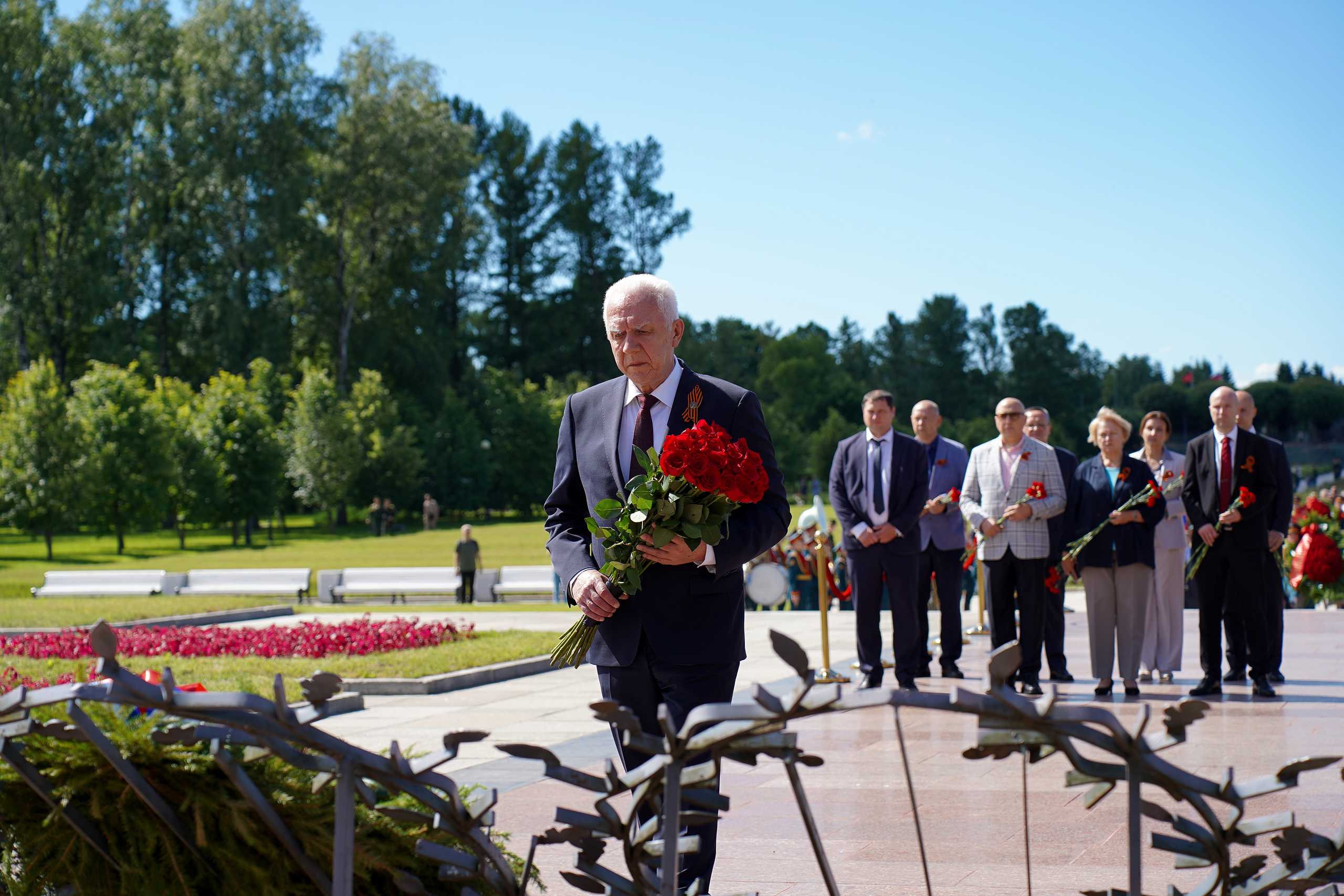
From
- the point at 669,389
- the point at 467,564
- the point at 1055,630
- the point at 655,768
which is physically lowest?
the point at 467,564

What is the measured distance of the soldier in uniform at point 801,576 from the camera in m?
19.6

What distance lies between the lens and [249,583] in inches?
940

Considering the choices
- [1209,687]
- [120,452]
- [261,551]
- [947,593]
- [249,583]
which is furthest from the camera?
[120,452]

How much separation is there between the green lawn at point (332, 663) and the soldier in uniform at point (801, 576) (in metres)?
7.30

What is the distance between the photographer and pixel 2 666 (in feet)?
35.2

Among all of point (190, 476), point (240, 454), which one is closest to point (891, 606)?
point (190, 476)

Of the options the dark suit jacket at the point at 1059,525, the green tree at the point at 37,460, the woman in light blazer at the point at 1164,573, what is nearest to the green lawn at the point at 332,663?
the dark suit jacket at the point at 1059,525

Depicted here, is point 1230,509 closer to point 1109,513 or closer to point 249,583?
point 1109,513

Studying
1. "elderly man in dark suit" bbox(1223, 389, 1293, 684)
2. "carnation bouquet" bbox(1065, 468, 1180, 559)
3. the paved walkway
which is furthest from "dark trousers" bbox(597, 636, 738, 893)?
"elderly man in dark suit" bbox(1223, 389, 1293, 684)

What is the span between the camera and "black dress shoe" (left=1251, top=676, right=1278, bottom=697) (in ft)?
28.7

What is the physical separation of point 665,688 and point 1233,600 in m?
7.26

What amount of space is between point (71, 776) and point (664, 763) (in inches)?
44.2

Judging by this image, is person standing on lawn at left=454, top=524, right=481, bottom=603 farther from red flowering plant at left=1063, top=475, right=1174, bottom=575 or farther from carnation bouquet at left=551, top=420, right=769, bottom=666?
carnation bouquet at left=551, top=420, right=769, bottom=666

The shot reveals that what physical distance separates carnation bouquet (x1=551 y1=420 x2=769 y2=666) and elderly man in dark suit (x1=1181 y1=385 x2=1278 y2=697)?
22.9ft
